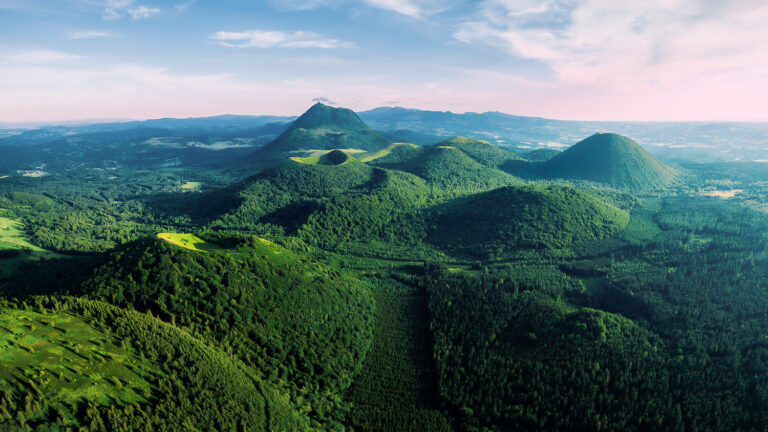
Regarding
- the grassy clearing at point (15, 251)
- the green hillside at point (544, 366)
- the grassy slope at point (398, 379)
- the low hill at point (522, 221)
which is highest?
the low hill at point (522, 221)

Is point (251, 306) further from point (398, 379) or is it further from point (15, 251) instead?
point (15, 251)

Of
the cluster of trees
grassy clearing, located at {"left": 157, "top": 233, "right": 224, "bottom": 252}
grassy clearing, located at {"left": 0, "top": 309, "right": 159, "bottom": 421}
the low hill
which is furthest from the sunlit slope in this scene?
the low hill

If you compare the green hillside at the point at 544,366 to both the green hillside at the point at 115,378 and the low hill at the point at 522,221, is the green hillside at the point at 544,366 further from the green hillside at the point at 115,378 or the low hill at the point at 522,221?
the low hill at the point at 522,221

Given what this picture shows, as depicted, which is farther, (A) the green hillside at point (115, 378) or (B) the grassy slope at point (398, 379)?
(B) the grassy slope at point (398, 379)

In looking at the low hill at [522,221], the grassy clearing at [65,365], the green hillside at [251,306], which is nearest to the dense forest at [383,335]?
the grassy clearing at [65,365]

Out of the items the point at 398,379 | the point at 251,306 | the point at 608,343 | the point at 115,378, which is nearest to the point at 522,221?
the point at 608,343

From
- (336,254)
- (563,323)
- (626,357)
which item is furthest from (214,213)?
(626,357)

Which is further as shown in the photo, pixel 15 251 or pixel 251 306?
pixel 15 251
